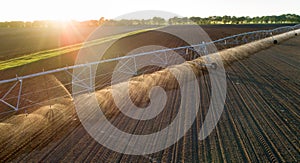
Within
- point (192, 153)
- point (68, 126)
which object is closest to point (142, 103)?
point (68, 126)

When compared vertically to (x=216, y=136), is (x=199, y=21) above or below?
above

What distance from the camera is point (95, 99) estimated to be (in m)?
8.97

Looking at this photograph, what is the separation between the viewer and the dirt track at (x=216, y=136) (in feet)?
17.3

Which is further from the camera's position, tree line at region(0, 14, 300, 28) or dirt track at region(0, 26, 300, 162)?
tree line at region(0, 14, 300, 28)

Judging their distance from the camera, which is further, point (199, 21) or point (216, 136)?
point (199, 21)

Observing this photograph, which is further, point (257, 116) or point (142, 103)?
point (142, 103)

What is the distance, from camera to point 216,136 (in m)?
6.10

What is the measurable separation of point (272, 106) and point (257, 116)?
1.26 meters

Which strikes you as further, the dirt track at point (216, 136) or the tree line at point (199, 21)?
the tree line at point (199, 21)

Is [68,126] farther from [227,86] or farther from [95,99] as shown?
[227,86]

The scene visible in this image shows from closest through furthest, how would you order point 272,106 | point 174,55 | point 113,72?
1. point 272,106
2. point 113,72
3. point 174,55

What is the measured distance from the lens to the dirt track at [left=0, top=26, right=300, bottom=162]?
17.3ft

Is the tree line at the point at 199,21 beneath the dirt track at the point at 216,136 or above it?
above

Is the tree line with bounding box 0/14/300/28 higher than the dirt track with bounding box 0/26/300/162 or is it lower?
higher
